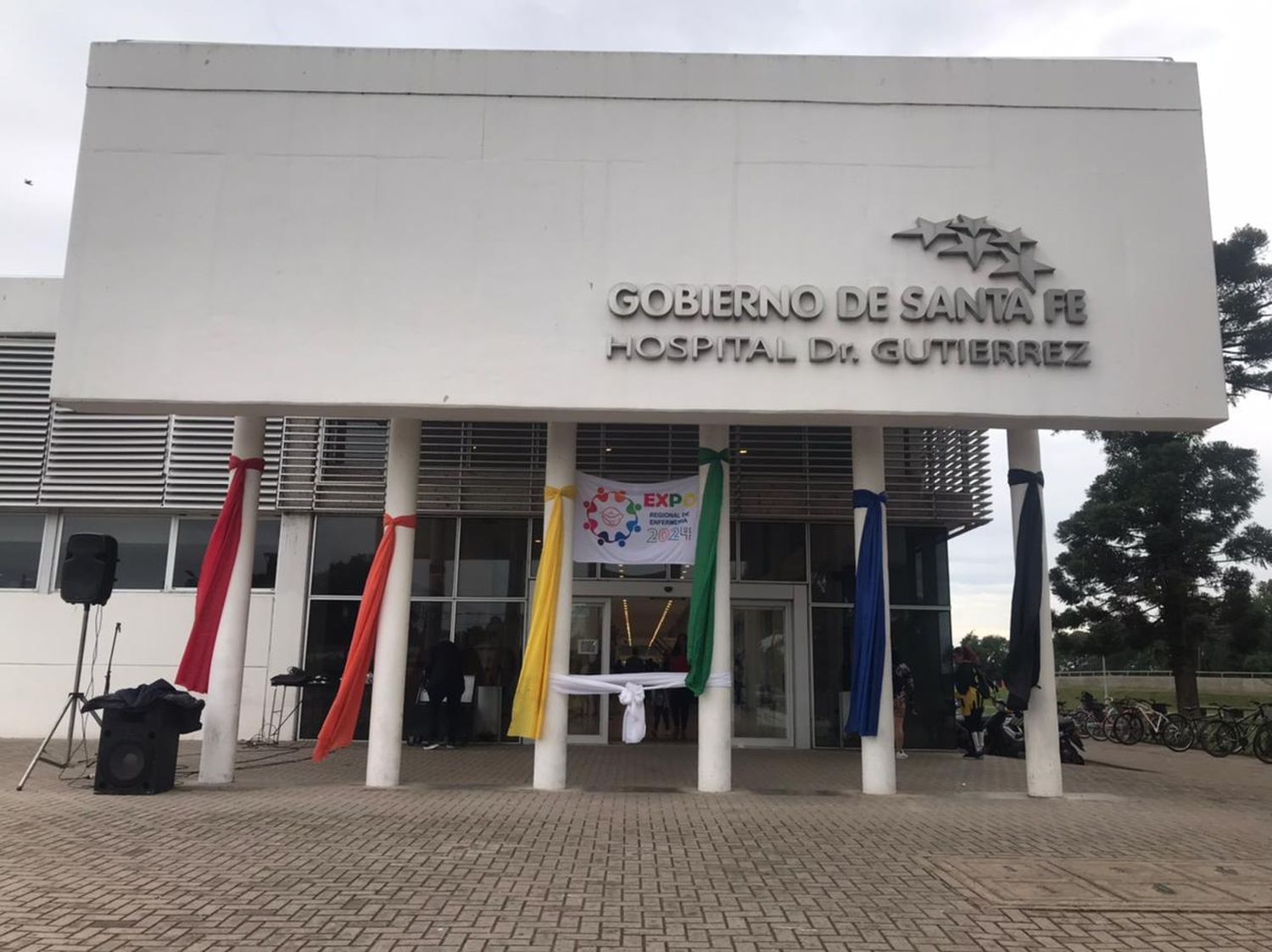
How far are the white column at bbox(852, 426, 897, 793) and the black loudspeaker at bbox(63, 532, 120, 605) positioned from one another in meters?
8.45

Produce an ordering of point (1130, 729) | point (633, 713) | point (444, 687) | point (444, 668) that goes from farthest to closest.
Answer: point (1130, 729) < point (444, 687) < point (444, 668) < point (633, 713)

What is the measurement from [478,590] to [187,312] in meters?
6.54

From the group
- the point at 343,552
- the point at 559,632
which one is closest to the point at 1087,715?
the point at 559,632

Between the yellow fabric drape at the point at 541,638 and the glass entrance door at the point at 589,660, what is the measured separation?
4.17 metres

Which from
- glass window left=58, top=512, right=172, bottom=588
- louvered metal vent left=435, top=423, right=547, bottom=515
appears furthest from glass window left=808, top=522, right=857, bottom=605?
glass window left=58, top=512, right=172, bottom=588

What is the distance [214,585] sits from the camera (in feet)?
34.3

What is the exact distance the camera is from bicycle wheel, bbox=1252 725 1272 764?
1484cm

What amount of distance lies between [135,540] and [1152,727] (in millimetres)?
18696

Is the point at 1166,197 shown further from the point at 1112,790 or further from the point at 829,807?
the point at 829,807

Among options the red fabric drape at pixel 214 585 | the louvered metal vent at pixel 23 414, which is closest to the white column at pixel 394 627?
the red fabric drape at pixel 214 585

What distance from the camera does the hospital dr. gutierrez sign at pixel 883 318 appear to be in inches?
386

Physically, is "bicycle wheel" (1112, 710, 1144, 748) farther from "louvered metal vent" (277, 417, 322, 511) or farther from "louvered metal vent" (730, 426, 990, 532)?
"louvered metal vent" (277, 417, 322, 511)

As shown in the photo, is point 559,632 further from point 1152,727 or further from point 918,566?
point 1152,727

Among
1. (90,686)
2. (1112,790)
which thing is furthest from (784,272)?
(90,686)
